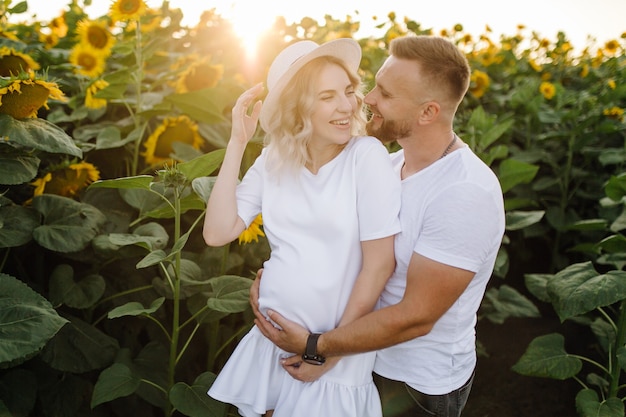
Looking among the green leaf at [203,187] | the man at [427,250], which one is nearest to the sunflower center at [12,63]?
the green leaf at [203,187]

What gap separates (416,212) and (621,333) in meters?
1.10

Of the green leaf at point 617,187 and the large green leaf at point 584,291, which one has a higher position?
the green leaf at point 617,187

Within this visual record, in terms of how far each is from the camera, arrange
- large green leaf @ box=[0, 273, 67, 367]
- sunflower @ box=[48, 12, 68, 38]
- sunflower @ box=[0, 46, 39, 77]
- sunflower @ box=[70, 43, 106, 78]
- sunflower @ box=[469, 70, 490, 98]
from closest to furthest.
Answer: large green leaf @ box=[0, 273, 67, 367], sunflower @ box=[0, 46, 39, 77], sunflower @ box=[70, 43, 106, 78], sunflower @ box=[48, 12, 68, 38], sunflower @ box=[469, 70, 490, 98]

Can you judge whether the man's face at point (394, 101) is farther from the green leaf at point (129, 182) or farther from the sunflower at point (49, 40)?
the sunflower at point (49, 40)

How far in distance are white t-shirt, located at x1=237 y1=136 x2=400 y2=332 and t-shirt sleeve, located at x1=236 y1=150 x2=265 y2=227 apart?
115 millimetres

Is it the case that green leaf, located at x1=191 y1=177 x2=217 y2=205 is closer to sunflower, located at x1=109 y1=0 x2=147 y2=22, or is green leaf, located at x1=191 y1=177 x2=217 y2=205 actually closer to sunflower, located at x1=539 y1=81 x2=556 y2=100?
sunflower, located at x1=109 y1=0 x2=147 y2=22

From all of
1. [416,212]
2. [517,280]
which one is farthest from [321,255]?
[517,280]

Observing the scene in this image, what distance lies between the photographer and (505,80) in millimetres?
5512

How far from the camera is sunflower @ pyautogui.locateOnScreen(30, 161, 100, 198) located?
2139 mm

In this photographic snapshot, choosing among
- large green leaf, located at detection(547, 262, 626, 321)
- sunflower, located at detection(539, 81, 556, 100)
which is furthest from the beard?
sunflower, located at detection(539, 81, 556, 100)

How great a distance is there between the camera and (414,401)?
1.67 meters

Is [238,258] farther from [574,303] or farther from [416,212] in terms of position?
[574,303]

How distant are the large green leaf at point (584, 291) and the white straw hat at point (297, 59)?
3.36 ft

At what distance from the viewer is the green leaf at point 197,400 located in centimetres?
171
